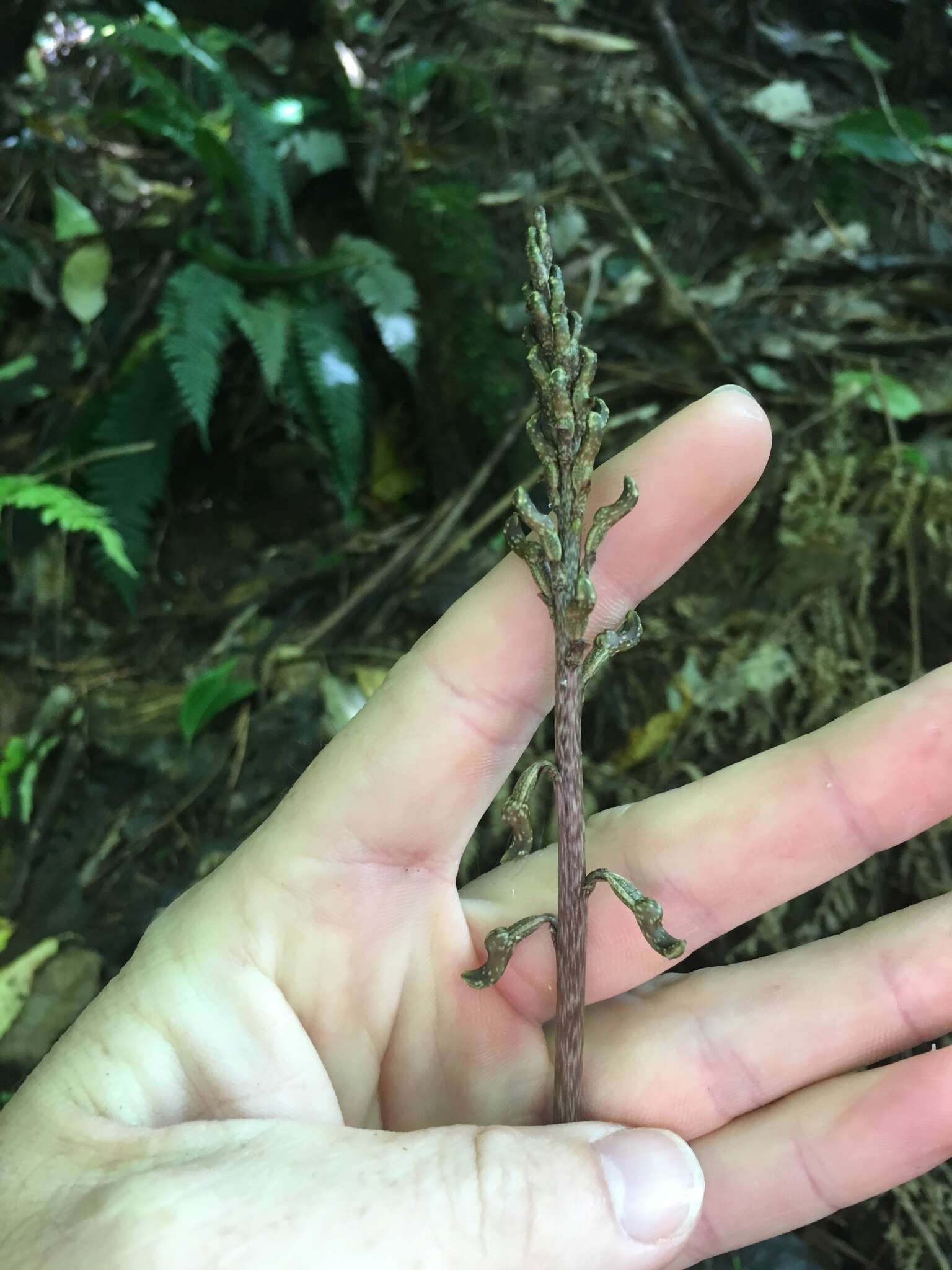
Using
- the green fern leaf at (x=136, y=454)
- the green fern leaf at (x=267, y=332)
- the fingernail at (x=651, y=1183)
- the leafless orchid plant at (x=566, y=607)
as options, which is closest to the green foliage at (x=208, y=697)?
the green fern leaf at (x=136, y=454)

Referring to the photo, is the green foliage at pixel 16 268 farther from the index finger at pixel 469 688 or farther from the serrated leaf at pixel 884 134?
the serrated leaf at pixel 884 134

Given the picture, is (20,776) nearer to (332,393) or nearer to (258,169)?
(332,393)

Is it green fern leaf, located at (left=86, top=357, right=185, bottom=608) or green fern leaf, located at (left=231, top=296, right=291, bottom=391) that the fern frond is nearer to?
green fern leaf, located at (left=231, top=296, right=291, bottom=391)

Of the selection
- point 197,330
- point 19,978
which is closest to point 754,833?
point 19,978

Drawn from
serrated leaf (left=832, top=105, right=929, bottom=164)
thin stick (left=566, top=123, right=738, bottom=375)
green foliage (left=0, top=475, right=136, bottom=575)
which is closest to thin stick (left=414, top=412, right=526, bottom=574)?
thin stick (left=566, top=123, right=738, bottom=375)

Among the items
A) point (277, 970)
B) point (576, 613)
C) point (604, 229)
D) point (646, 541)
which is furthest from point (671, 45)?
point (277, 970)

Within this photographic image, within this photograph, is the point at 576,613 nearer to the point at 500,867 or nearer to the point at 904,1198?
the point at 500,867
